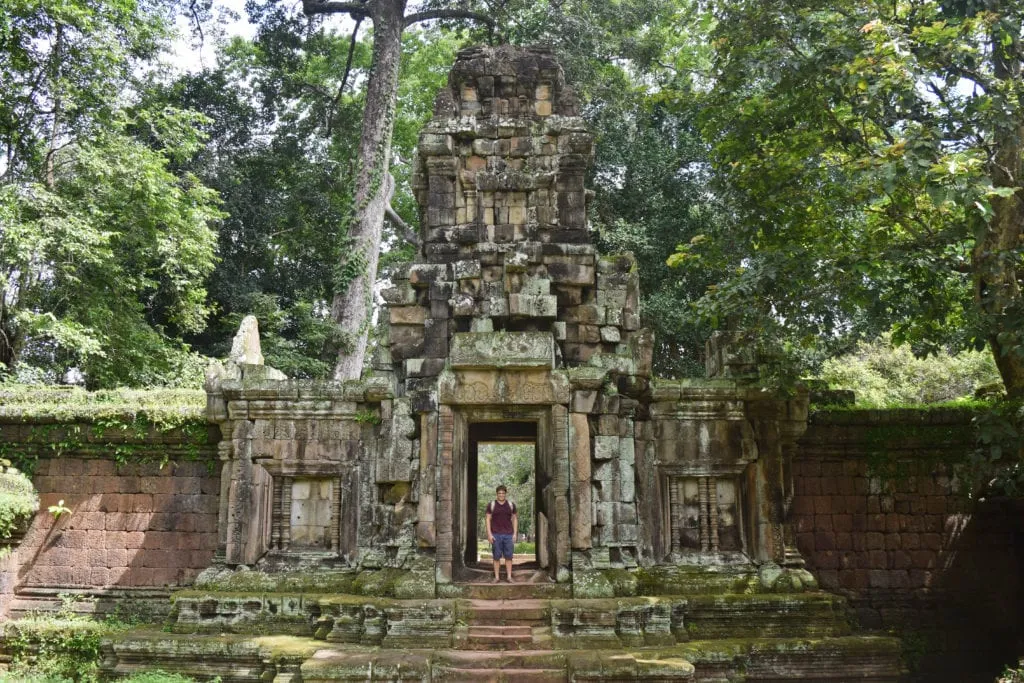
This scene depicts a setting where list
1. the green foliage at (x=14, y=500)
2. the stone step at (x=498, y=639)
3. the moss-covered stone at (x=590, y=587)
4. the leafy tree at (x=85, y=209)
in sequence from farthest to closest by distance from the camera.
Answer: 1. the leafy tree at (x=85, y=209)
2. the green foliage at (x=14, y=500)
3. the moss-covered stone at (x=590, y=587)
4. the stone step at (x=498, y=639)

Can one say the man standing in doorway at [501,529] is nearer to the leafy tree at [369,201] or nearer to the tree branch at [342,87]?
the leafy tree at [369,201]

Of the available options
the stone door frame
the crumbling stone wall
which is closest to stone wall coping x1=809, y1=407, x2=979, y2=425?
the stone door frame

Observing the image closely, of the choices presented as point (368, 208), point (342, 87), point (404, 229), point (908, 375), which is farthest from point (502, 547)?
point (908, 375)

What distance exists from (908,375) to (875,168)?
1564 cm

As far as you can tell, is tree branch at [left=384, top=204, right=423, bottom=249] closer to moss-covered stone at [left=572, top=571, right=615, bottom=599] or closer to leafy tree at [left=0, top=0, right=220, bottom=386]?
leafy tree at [left=0, top=0, right=220, bottom=386]

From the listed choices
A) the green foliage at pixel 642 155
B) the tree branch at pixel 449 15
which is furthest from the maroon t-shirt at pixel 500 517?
the tree branch at pixel 449 15

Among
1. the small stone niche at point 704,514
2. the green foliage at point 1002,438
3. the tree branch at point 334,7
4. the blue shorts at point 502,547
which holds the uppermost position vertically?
the tree branch at point 334,7

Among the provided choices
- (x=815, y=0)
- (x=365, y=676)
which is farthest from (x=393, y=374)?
(x=815, y=0)

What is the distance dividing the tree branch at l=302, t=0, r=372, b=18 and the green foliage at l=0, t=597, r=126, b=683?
1629cm

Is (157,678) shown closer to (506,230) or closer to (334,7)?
(506,230)

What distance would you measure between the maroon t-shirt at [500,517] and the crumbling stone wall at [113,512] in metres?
3.73

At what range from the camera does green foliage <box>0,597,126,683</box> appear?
9633 millimetres

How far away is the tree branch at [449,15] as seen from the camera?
2066cm

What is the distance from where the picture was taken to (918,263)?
9117mm
